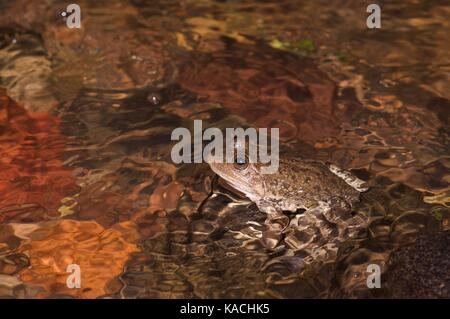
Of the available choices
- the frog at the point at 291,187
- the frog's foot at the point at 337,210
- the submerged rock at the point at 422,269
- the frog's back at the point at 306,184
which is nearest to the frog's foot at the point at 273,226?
the frog at the point at 291,187

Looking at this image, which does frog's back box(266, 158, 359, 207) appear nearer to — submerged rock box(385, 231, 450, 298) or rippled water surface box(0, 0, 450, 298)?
rippled water surface box(0, 0, 450, 298)

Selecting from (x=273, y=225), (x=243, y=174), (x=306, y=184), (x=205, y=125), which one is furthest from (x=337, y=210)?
Result: (x=205, y=125)

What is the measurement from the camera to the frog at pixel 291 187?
5.35 metres

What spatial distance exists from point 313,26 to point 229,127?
2.85 meters

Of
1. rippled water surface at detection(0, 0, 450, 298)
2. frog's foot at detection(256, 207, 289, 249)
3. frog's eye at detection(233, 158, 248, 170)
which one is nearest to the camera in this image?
rippled water surface at detection(0, 0, 450, 298)

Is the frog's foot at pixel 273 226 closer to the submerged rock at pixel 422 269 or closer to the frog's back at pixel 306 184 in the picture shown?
the frog's back at pixel 306 184

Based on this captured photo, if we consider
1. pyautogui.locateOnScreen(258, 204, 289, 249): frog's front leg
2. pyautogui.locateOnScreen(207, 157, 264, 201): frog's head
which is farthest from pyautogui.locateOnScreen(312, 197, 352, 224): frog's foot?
pyautogui.locateOnScreen(207, 157, 264, 201): frog's head

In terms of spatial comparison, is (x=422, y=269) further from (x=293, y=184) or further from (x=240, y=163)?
(x=240, y=163)

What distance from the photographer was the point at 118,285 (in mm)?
4855

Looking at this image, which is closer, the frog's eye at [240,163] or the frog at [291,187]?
the frog at [291,187]

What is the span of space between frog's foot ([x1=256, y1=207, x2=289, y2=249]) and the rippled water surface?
3.2 inches

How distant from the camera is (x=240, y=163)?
5.50 meters

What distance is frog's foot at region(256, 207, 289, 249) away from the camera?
527cm

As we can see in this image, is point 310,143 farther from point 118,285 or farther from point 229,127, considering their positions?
point 118,285
